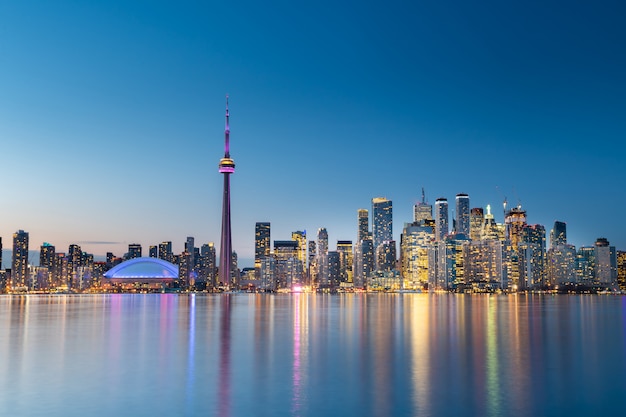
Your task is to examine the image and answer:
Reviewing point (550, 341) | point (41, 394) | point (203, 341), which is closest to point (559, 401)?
point (41, 394)

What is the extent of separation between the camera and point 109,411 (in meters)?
26.4

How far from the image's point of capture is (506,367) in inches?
1555

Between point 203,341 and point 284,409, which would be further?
point 203,341

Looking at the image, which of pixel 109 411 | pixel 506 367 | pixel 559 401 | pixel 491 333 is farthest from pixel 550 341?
pixel 109 411

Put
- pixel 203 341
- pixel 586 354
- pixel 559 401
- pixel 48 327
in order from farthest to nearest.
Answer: pixel 48 327 → pixel 203 341 → pixel 586 354 → pixel 559 401

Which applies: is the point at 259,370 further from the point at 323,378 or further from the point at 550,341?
the point at 550,341

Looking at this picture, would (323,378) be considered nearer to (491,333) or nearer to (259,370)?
(259,370)

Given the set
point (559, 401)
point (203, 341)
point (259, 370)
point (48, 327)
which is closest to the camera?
point (559, 401)

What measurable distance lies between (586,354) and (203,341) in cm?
3231

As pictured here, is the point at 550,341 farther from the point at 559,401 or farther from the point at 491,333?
the point at 559,401

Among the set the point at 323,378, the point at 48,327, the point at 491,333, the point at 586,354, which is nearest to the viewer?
the point at 323,378

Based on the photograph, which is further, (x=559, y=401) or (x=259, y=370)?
(x=259, y=370)

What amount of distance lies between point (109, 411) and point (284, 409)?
7480 mm

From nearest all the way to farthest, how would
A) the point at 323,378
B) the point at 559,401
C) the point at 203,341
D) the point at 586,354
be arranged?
the point at 559,401 < the point at 323,378 < the point at 586,354 < the point at 203,341
